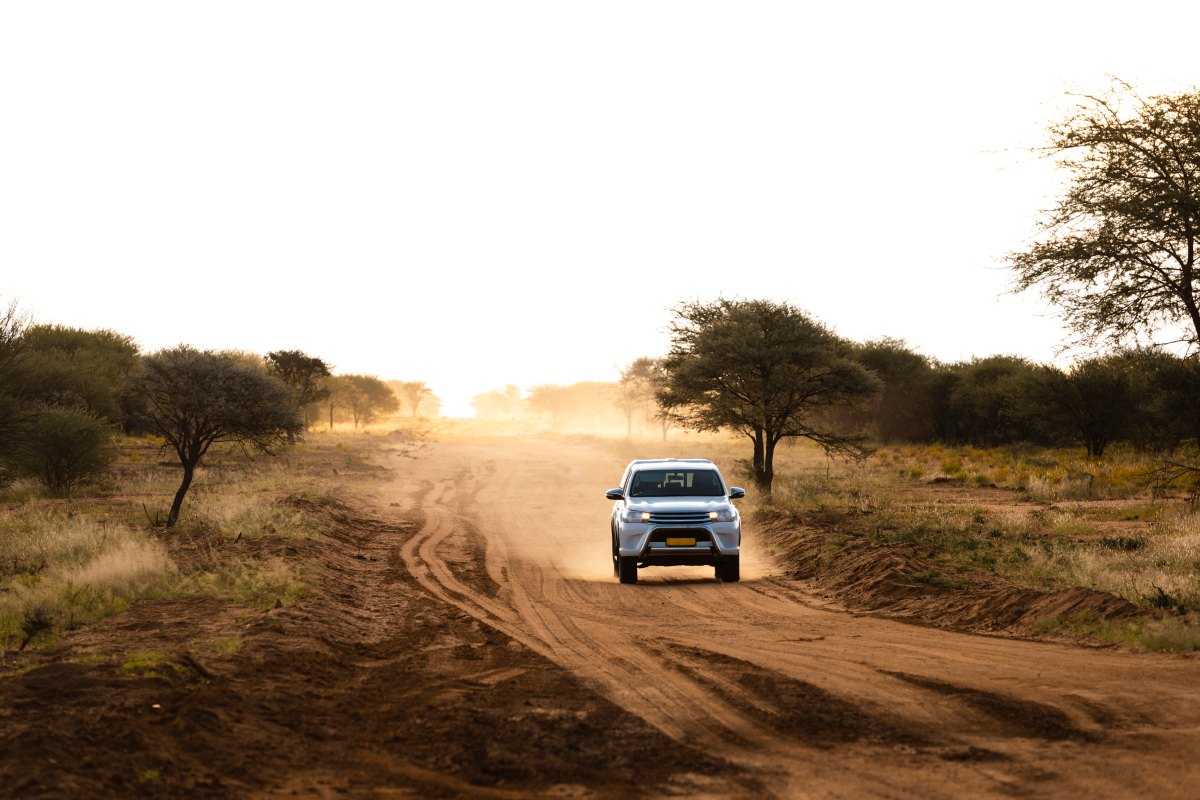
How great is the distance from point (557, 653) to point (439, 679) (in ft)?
5.29

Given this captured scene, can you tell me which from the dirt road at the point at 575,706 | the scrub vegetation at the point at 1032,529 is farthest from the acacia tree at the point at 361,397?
the dirt road at the point at 575,706

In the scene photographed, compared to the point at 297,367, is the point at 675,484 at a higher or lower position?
lower

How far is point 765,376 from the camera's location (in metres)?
32.3

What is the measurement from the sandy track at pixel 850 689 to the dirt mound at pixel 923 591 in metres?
0.77

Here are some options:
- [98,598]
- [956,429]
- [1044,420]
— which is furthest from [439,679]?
[956,429]

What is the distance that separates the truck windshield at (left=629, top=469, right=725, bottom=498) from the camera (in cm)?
1795

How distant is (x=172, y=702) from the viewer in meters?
8.20

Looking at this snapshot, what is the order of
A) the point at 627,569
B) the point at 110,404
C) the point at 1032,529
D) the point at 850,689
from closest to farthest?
1. the point at 850,689
2. the point at 627,569
3. the point at 1032,529
4. the point at 110,404

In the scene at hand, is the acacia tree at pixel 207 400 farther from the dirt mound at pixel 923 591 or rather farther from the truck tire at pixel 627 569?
the dirt mound at pixel 923 591

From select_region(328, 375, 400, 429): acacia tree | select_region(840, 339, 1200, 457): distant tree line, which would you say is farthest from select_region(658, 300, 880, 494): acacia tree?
select_region(328, 375, 400, 429): acacia tree

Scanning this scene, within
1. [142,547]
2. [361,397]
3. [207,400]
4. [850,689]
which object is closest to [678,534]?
[850,689]

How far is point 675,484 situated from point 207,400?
11.7 m

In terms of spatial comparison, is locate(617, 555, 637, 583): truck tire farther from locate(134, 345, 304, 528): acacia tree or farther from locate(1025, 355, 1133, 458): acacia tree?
locate(1025, 355, 1133, 458): acacia tree

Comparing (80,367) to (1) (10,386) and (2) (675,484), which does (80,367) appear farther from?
(2) (675,484)
